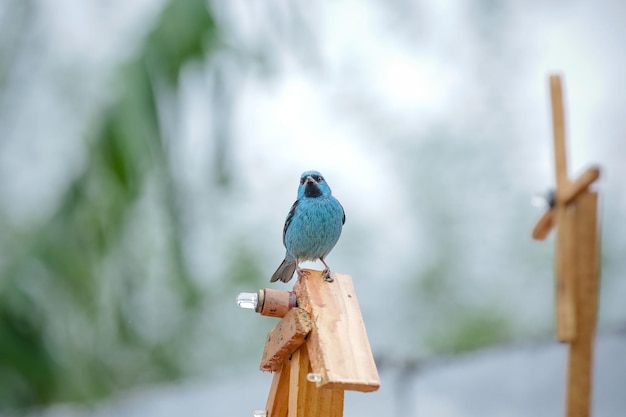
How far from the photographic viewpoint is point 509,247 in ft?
30.0

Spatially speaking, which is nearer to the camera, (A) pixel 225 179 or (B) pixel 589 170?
(B) pixel 589 170

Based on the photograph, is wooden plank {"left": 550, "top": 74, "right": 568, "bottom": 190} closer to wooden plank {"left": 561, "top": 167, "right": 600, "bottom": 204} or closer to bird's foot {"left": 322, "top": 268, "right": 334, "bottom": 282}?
wooden plank {"left": 561, "top": 167, "right": 600, "bottom": 204}

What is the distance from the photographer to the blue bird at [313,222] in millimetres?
3062

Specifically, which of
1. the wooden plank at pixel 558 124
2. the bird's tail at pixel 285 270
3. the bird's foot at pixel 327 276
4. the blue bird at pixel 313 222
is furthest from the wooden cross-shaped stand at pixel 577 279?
the bird's tail at pixel 285 270

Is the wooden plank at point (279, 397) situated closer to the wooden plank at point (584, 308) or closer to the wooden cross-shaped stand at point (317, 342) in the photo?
the wooden cross-shaped stand at point (317, 342)

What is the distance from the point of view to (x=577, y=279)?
239cm

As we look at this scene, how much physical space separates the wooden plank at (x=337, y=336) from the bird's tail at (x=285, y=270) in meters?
0.76

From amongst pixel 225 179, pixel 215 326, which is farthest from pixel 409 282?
pixel 225 179

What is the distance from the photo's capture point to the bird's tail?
11.3 ft

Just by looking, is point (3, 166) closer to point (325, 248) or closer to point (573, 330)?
point (325, 248)

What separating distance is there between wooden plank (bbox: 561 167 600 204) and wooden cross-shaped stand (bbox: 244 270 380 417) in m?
0.73

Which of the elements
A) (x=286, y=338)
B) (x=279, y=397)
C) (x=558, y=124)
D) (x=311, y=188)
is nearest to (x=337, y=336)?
(x=286, y=338)

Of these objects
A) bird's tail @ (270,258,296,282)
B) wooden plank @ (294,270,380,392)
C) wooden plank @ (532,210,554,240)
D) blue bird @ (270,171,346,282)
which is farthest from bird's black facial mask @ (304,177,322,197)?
wooden plank @ (532,210,554,240)

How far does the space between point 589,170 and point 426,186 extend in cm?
708
